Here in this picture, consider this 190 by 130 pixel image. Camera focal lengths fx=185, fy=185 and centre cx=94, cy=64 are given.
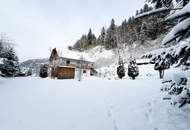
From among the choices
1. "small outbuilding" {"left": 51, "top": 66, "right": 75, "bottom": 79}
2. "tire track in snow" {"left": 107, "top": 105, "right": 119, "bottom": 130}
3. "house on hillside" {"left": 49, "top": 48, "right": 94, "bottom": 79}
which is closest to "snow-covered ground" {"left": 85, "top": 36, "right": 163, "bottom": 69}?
"house on hillside" {"left": 49, "top": 48, "right": 94, "bottom": 79}

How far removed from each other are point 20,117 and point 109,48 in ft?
220

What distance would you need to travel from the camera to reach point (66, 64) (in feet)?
137

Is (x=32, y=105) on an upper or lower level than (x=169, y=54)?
lower

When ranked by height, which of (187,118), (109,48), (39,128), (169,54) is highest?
(109,48)

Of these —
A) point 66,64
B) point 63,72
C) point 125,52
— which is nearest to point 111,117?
point 63,72

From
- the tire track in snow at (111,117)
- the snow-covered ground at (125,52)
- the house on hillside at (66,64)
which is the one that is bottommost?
the tire track in snow at (111,117)

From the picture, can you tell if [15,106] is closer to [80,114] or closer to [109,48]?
[80,114]

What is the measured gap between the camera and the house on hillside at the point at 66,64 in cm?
3966

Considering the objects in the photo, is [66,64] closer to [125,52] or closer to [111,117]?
[125,52]

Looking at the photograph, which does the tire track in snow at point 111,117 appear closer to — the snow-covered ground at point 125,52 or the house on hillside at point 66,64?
the house on hillside at point 66,64

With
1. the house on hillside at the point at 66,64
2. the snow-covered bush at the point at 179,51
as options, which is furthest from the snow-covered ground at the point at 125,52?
the snow-covered bush at the point at 179,51

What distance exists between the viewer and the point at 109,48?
238 ft

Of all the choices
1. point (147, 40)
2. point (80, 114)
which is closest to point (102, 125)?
point (80, 114)

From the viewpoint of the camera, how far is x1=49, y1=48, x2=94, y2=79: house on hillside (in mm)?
39656
